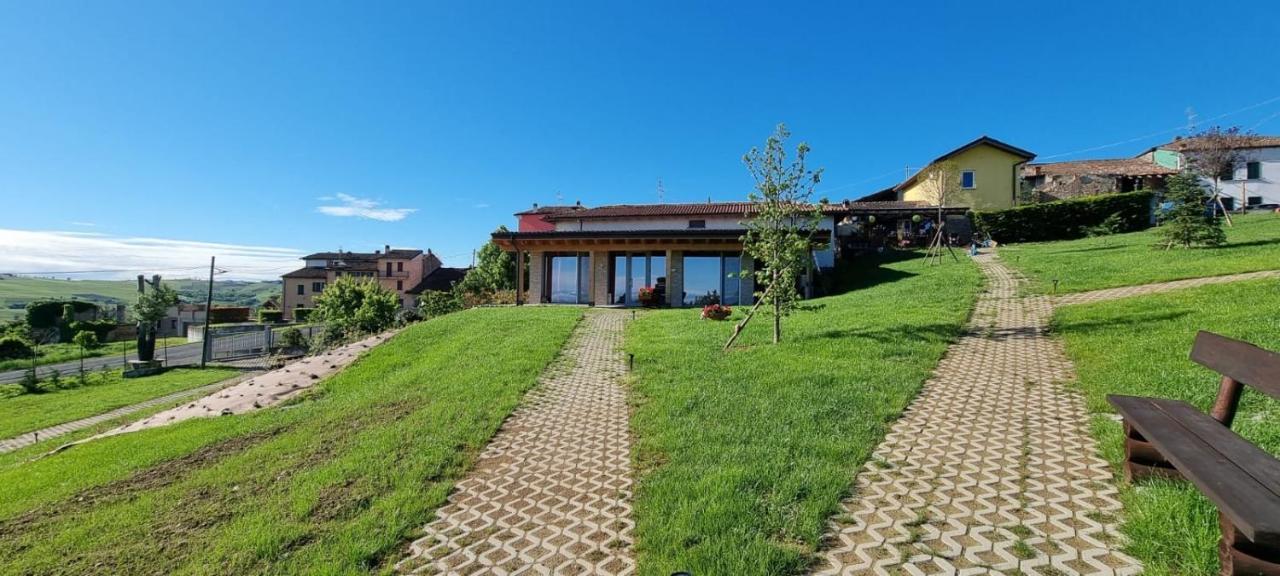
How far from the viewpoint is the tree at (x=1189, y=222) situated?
16906 millimetres

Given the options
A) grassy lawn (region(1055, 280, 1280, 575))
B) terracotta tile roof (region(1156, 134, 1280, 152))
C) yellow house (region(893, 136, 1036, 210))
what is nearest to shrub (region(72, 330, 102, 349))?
grassy lawn (region(1055, 280, 1280, 575))

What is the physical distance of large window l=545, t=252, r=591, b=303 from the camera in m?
23.5

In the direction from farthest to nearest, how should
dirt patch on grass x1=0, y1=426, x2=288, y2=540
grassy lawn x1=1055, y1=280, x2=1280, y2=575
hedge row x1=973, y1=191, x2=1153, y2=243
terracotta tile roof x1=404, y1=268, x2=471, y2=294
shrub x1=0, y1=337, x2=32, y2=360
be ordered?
terracotta tile roof x1=404, y1=268, x2=471, y2=294, shrub x1=0, y1=337, x2=32, y2=360, hedge row x1=973, y1=191, x2=1153, y2=243, dirt patch on grass x1=0, y1=426, x2=288, y2=540, grassy lawn x1=1055, y1=280, x2=1280, y2=575

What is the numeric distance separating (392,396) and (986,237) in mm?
32224

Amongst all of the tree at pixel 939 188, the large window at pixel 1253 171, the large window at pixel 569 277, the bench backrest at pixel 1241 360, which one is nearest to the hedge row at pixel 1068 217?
the tree at pixel 939 188

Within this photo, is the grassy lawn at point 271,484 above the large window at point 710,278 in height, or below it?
below

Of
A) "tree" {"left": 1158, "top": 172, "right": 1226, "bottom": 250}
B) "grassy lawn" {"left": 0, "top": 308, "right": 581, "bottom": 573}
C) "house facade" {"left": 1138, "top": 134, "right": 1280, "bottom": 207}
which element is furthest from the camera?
"house facade" {"left": 1138, "top": 134, "right": 1280, "bottom": 207}

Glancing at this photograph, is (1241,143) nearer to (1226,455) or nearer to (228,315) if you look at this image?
(1226,455)

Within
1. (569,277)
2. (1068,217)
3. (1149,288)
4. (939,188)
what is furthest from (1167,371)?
(1068,217)

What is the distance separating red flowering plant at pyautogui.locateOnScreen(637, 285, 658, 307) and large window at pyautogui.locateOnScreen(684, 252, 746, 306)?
132cm

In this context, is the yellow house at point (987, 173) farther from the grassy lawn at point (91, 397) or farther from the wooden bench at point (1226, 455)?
the grassy lawn at point (91, 397)

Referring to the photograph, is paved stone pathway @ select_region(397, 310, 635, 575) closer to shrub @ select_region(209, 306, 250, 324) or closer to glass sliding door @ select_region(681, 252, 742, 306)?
glass sliding door @ select_region(681, 252, 742, 306)

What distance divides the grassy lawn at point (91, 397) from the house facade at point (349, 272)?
1242 inches

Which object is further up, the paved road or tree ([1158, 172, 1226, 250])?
tree ([1158, 172, 1226, 250])
